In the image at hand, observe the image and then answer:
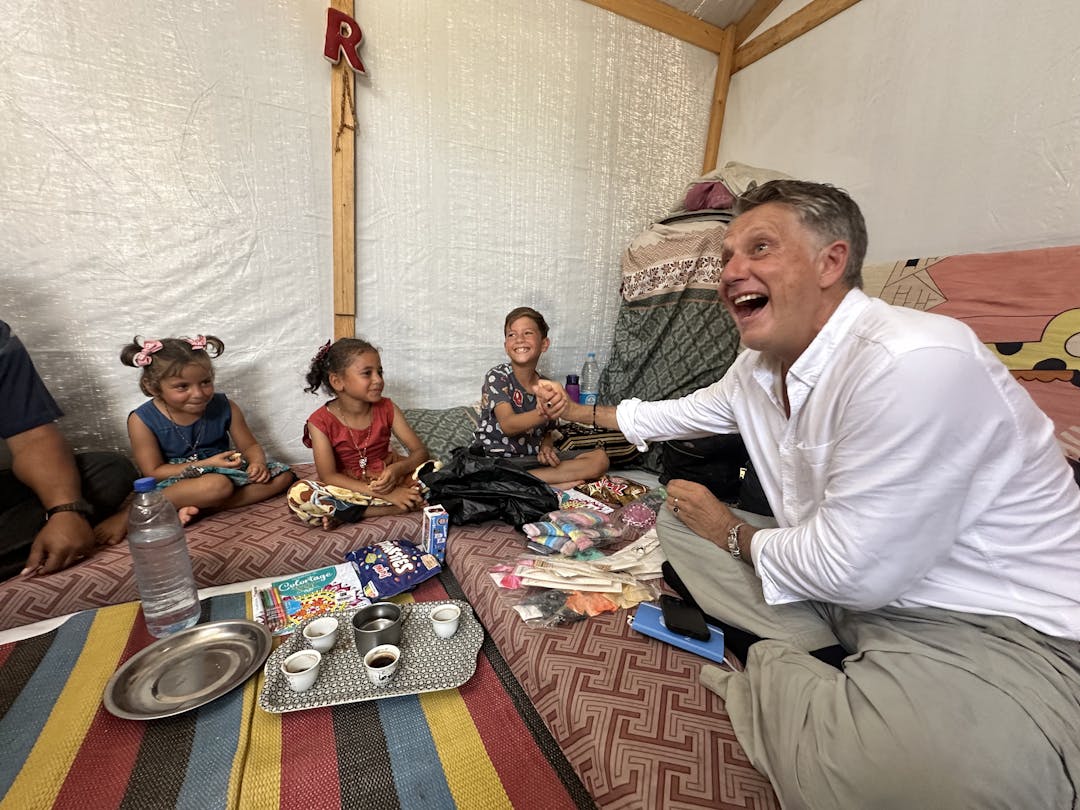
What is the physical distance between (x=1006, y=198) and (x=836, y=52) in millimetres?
1187

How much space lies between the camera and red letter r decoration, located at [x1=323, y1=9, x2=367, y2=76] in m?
1.96

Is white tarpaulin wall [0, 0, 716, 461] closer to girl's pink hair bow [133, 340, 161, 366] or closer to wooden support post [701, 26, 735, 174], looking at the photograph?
wooden support post [701, 26, 735, 174]

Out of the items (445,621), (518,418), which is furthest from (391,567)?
(518,418)

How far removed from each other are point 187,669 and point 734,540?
4.58 feet

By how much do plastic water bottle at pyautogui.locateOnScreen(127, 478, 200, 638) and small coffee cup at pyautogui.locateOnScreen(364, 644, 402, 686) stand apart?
1.92 ft

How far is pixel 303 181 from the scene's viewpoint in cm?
210

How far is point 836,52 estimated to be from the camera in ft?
7.72

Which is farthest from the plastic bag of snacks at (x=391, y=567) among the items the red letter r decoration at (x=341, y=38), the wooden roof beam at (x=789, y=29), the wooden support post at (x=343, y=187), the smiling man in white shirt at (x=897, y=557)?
the wooden roof beam at (x=789, y=29)

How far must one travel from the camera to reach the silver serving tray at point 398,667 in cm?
104

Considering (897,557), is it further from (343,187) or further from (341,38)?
(341,38)

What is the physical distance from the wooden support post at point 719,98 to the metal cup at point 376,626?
3232 millimetres

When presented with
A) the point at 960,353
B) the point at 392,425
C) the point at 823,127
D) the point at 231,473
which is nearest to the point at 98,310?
the point at 231,473

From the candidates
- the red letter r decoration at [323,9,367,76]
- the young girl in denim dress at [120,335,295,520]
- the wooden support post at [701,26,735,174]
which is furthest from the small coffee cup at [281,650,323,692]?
the wooden support post at [701,26,735,174]

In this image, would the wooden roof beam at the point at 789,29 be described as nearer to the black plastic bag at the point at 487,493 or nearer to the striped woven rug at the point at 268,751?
the black plastic bag at the point at 487,493
